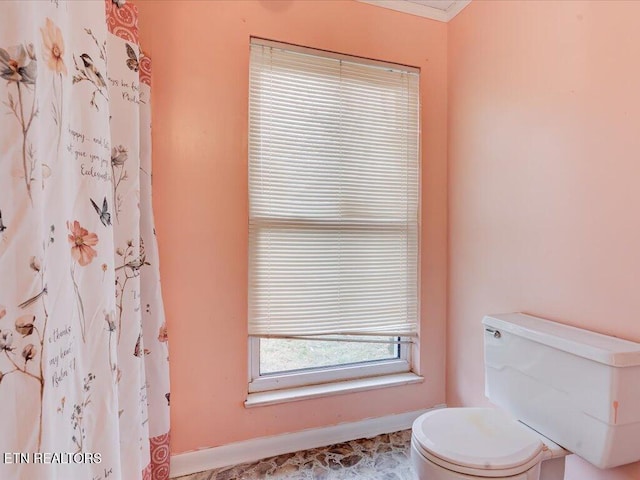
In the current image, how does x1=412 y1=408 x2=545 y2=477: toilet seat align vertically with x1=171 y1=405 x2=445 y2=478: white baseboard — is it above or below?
above

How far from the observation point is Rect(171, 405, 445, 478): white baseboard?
1.42 metres

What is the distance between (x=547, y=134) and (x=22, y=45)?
1570 millimetres

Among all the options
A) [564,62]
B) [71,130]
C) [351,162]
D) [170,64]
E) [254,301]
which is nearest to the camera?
[71,130]

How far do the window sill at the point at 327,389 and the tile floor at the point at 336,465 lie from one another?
26cm

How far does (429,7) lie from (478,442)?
6.65 ft

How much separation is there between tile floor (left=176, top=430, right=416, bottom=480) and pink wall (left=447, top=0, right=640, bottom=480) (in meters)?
0.48

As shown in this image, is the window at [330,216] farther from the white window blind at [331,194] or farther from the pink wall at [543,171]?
the pink wall at [543,171]

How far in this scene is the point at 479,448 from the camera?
0.96 m

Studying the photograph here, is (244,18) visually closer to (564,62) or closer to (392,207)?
(392,207)

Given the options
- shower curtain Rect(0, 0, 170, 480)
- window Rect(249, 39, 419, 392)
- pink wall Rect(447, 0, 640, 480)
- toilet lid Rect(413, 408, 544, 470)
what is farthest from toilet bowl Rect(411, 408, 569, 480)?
shower curtain Rect(0, 0, 170, 480)

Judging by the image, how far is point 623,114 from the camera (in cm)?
102

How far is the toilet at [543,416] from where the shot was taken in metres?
0.90

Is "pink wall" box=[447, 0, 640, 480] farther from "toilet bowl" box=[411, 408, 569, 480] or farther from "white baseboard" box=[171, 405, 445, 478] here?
"white baseboard" box=[171, 405, 445, 478]

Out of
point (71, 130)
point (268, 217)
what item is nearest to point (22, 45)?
point (71, 130)
